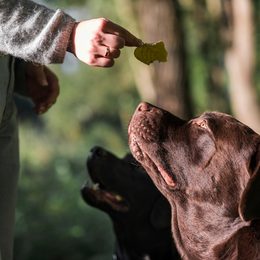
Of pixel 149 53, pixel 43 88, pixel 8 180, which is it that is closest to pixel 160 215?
pixel 43 88

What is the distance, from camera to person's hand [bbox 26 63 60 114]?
398cm

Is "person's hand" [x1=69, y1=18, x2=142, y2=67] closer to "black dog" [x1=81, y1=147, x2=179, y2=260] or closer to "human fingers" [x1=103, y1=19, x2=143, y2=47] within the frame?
"human fingers" [x1=103, y1=19, x2=143, y2=47]

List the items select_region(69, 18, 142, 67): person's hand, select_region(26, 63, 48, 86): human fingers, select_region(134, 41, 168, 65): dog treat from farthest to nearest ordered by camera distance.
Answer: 1. select_region(26, 63, 48, 86): human fingers
2. select_region(134, 41, 168, 65): dog treat
3. select_region(69, 18, 142, 67): person's hand

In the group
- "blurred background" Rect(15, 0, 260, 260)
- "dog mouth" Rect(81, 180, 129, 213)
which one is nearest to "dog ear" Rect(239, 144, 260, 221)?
"blurred background" Rect(15, 0, 260, 260)

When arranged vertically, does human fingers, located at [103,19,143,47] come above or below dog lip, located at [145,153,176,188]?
above

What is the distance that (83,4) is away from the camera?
20078 millimetres

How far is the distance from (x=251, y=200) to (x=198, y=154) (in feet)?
1.44

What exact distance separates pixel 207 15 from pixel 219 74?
2412 millimetres

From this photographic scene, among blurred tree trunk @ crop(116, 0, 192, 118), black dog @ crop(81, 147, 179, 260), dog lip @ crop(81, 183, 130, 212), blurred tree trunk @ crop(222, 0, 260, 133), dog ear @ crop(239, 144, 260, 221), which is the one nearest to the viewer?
dog ear @ crop(239, 144, 260, 221)

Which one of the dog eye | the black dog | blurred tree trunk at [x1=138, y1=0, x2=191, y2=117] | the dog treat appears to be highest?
the dog treat

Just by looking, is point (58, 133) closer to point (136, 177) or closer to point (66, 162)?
point (66, 162)

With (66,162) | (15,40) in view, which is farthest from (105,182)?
(66,162)

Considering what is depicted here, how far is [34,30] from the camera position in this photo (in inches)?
124

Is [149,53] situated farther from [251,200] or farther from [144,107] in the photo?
[251,200]
